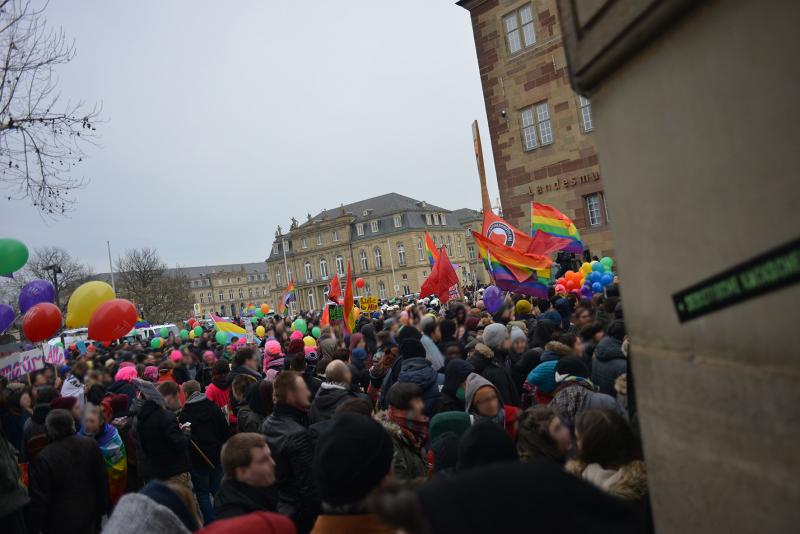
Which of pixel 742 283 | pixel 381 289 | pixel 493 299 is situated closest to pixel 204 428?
pixel 742 283

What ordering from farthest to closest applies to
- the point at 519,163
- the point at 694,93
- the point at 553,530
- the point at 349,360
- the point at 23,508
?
the point at 519,163 → the point at 349,360 → the point at 23,508 → the point at 694,93 → the point at 553,530

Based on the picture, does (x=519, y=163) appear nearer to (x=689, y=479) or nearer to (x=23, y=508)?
(x=23, y=508)

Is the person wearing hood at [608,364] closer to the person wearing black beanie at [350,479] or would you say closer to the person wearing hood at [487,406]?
the person wearing hood at [487,406]

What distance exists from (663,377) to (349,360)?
768cm

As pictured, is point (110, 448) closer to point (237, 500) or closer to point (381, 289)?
point (237, 500)

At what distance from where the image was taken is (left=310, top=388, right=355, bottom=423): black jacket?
549cm

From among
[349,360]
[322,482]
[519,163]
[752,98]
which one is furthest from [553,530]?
[519,163]

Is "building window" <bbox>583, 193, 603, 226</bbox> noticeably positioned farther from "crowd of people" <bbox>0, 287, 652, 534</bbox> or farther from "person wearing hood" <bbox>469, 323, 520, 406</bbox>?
"person wearing hood" <bbox>469, 323, 520, 406</bbox>

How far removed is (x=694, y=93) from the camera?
160 cm

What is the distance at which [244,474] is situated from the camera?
3.65 meters

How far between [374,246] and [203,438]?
8279cm

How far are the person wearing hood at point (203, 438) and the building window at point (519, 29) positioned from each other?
1792 cm

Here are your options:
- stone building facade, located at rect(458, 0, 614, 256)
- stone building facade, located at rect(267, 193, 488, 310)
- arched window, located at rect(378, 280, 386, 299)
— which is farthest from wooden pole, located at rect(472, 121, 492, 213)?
arched window, located at rect(378, 280, 386, 299)

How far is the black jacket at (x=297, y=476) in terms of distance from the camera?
4.40 m
